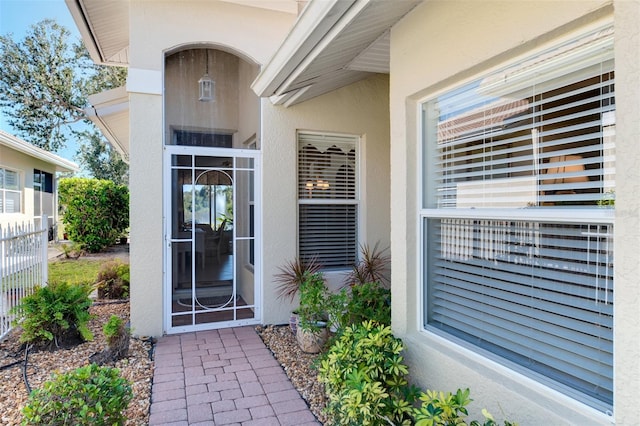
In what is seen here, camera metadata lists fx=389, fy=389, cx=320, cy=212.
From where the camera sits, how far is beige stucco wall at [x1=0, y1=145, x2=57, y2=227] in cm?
1335

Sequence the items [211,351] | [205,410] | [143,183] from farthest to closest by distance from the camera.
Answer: [143,183], [211,351], [205,410]

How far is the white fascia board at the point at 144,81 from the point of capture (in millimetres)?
5457

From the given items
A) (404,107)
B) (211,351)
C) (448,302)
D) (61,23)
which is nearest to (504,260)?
(448,302)

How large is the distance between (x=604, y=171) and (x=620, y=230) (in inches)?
16.3

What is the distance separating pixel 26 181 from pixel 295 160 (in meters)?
14.2

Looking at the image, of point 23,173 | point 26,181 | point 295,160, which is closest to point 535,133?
point 295,160

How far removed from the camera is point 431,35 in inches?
119

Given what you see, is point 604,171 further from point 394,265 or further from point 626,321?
point 394,265

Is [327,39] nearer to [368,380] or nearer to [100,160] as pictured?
[368,380]

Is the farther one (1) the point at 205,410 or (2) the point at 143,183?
(2) the point at 143,183

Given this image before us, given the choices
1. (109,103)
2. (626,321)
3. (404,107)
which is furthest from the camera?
(109,103)

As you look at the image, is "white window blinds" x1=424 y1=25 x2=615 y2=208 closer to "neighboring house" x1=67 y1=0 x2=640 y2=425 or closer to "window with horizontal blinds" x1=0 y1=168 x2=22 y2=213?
"neighboring house" x1=67 y1=0 x2=640 y2=425

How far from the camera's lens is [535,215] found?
2336 millimetres

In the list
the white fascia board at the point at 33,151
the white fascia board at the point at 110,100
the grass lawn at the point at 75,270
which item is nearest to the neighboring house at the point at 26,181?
the white fascia board at the point at 33,151
